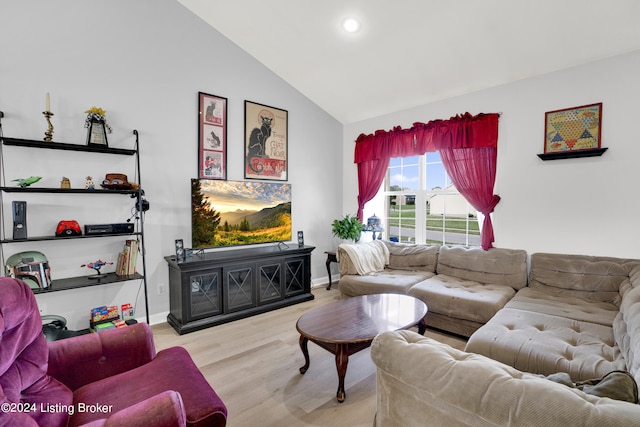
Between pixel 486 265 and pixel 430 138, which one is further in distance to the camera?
pixel 430 138

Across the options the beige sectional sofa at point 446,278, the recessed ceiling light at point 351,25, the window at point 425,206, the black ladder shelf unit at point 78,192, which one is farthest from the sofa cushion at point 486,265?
the black ladder shelf unit at point 78,192

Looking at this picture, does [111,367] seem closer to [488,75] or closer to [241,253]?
[241,253]

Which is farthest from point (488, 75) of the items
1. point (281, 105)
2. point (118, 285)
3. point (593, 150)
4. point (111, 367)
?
point (118, 285)

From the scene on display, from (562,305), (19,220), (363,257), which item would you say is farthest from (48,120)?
(562,305)

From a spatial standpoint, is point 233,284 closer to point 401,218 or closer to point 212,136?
point 212,136

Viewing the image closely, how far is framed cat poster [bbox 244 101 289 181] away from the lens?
3.93 m

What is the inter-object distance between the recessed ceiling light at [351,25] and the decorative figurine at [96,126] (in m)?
2.50

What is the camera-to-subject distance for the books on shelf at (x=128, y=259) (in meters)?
2.96

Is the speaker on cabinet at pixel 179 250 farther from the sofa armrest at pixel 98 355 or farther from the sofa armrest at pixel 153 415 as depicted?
the sofa armrest at pixel 153 415

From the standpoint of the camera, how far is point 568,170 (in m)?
3.07

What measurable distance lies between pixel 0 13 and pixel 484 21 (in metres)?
4.09

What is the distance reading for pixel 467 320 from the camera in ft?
9.14

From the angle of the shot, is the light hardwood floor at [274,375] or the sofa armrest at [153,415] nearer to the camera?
the sofa armrest at [153,415]

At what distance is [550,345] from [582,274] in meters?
1.33
